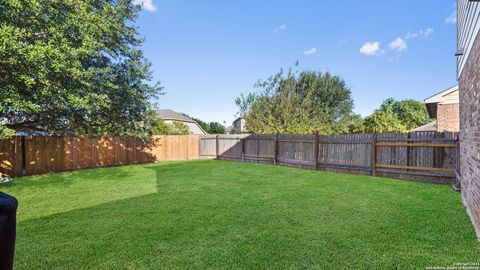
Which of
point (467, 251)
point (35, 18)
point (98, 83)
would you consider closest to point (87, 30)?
point (35, 18)

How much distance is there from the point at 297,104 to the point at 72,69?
14.0m

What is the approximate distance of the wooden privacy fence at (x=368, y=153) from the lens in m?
6.73

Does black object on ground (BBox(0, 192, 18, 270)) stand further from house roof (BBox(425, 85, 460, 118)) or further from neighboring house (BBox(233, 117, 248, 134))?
neighboring house (BBox(233, 117, 248, 134))

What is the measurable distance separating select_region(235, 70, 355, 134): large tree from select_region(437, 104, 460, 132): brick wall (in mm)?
6295

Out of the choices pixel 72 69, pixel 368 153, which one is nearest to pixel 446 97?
pixel 368 153

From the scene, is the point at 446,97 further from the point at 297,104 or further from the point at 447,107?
the point at 297,104

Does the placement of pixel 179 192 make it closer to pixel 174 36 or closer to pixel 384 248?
pixel 384 248

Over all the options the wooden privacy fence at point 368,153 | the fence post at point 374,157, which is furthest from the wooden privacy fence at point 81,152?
the fence post at point 374,157

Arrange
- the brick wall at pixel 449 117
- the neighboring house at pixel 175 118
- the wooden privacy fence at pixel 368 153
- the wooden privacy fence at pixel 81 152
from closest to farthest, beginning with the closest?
the wooden privacy fence at pixel 368 153
the wooden privacy fence at pixel 81 152
the brick wall at pixel 449 117
the neighboring house at pixel 175 118

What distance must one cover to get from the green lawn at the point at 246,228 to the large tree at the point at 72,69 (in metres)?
2.77

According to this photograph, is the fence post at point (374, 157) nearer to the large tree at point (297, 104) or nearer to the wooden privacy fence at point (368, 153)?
the wooden privacy fence at point (368, 153)

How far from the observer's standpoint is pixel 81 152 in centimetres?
1105


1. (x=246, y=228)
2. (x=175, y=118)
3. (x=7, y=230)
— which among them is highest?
(x=175, y=118)

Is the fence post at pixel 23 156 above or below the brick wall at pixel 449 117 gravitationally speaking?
below
